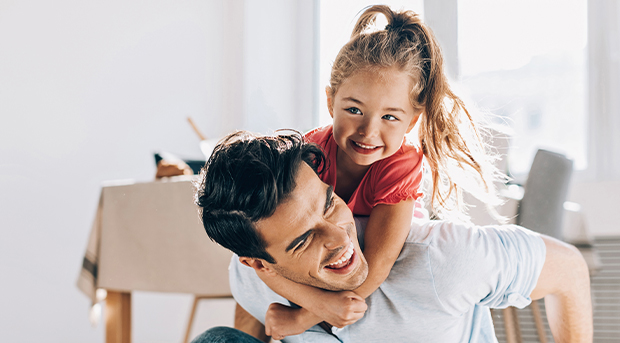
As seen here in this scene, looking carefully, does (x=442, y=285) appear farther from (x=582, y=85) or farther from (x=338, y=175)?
(x=582, y=85)

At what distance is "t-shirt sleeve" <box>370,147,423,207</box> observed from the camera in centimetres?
83

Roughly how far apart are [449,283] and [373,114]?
0.30 metres

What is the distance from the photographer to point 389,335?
80 centimetres

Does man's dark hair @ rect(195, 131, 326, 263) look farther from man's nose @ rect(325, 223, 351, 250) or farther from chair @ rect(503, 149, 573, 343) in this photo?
chair @ rect(503, 149, 573, 343)

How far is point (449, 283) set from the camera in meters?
0.75

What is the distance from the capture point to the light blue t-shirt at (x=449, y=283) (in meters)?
0.76

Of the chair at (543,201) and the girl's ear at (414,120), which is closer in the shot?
the girl's ear at (414,120)

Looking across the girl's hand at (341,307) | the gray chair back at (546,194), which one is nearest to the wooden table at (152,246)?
the girl's hand at (341,307)

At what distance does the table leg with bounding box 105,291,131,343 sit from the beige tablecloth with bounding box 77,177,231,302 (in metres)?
0.07

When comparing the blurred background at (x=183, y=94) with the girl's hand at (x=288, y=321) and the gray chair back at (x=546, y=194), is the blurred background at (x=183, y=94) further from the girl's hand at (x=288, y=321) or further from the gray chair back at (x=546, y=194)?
the girl's hand at (x=288, y=321)

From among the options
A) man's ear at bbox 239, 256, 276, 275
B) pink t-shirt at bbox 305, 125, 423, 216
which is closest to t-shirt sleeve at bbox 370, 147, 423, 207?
pink t-shirt at bbox 305, 125, 423, 216

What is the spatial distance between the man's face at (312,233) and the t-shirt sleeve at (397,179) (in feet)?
0.35

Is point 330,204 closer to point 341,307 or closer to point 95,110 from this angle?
point 341,307

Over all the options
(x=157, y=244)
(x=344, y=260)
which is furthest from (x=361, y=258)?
(x=157, y=244)
